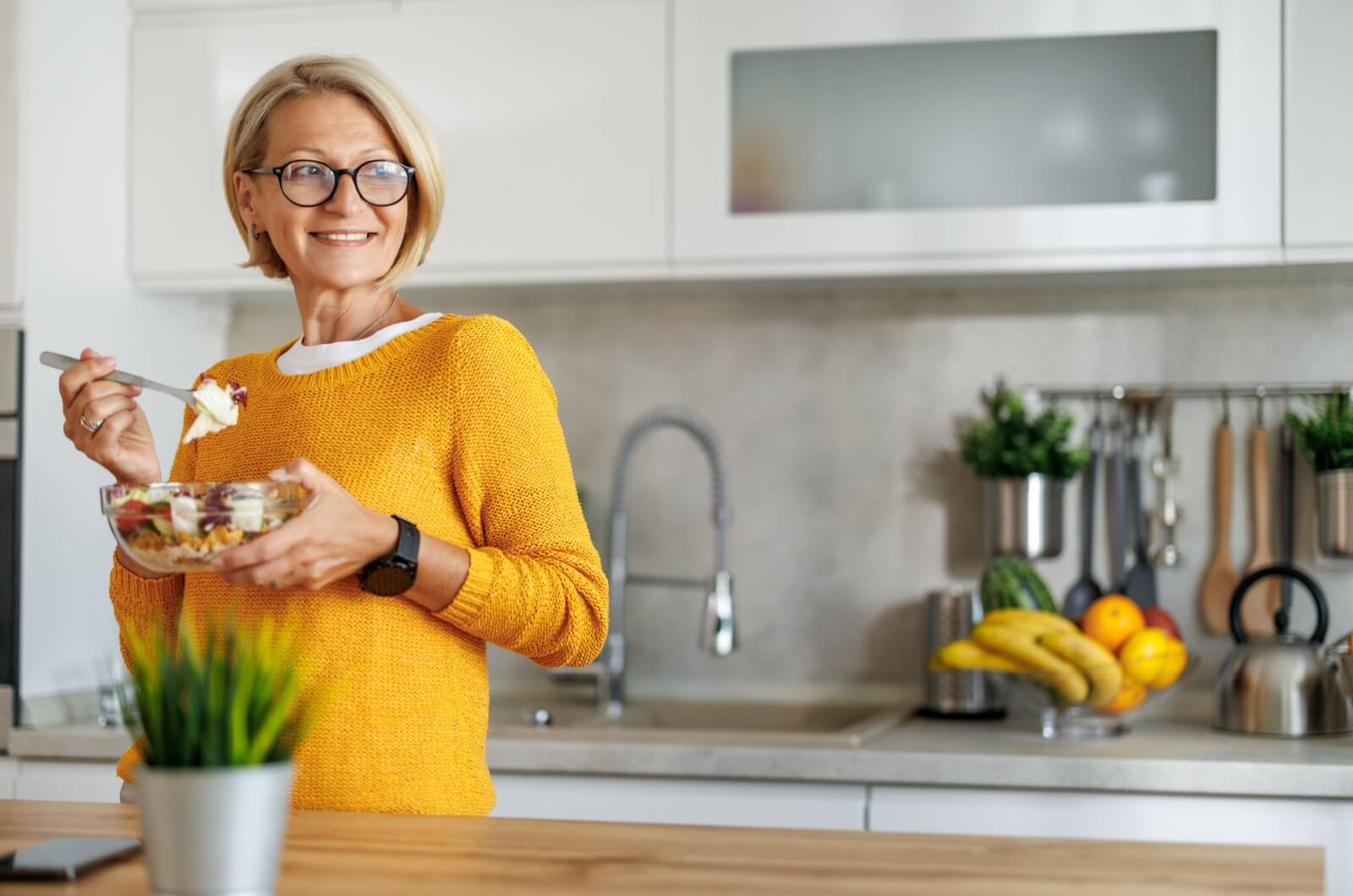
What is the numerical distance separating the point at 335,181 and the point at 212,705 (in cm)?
72

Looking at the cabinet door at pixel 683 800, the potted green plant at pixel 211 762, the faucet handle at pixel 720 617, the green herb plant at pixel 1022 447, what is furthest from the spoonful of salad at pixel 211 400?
the green herb plant at pixel 1022 447

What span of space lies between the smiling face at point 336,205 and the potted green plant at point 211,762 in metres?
0.66

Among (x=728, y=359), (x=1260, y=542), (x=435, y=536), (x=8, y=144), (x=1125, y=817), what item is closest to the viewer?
(x=435, y=536)

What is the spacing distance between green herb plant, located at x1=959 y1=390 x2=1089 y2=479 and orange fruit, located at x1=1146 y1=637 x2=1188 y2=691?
1.26 feet

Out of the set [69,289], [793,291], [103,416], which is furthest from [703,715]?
[103,416]

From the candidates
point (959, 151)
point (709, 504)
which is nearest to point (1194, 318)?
point (959, 151)

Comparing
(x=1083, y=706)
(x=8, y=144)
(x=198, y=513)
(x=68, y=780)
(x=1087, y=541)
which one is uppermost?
(x=8, y=144)

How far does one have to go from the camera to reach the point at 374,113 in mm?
1288

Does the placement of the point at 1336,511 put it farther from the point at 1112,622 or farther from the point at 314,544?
the point at 314,544

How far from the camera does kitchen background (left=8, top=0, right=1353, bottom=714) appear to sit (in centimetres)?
221

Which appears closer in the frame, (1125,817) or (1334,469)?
(1125,817)

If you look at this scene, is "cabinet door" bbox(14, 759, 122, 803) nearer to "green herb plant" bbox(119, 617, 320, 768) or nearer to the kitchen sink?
the kitchen sink

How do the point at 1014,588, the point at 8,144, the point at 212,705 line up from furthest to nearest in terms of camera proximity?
the point at 1014,588, the point at 8,144, the point at 212,705

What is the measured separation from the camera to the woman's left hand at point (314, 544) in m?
0.98
